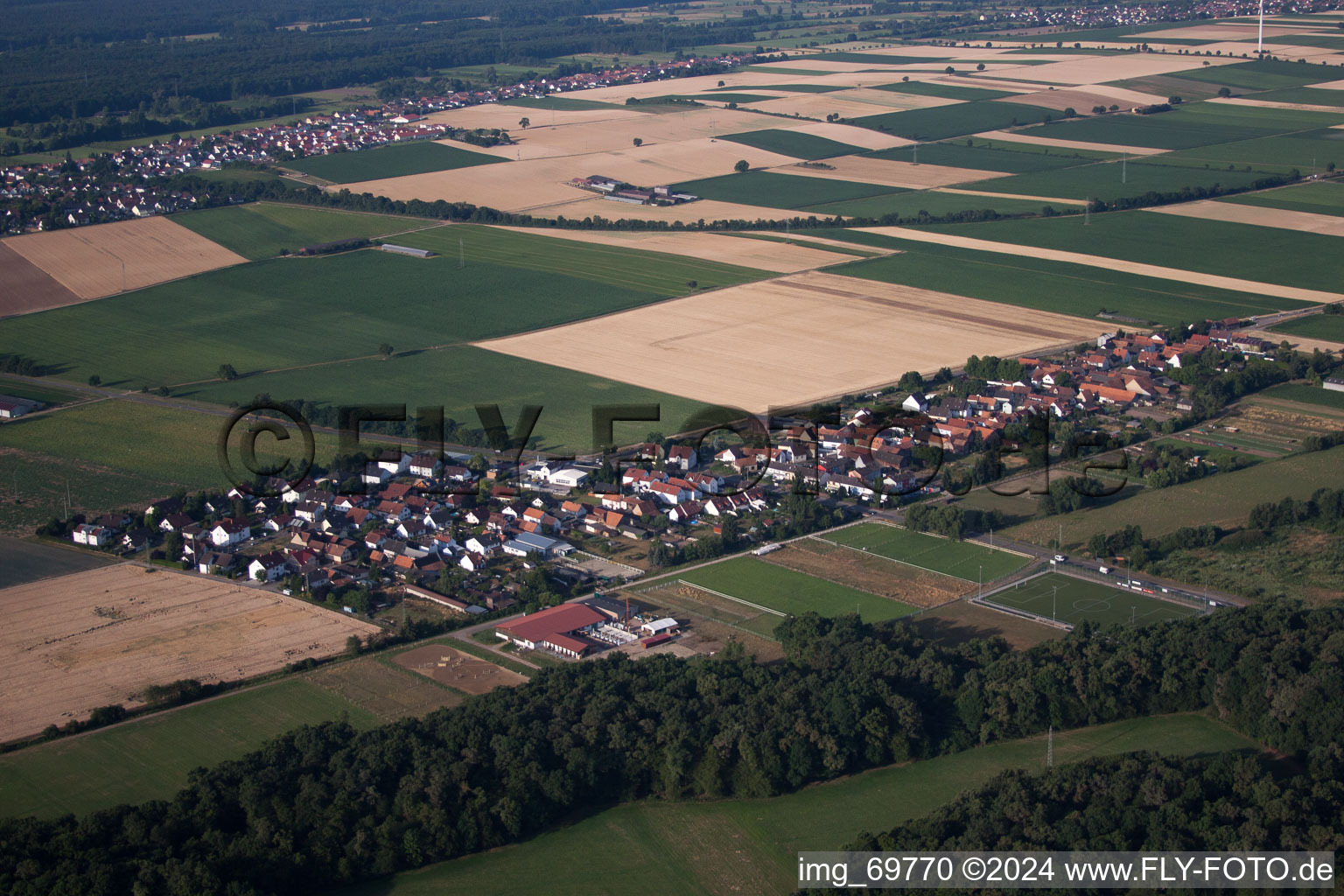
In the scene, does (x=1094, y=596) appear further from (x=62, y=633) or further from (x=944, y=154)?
(x=944, y=154)

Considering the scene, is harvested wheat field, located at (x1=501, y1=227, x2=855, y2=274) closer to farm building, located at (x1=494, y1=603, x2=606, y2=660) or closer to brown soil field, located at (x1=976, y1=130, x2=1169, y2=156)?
brown soil field, located at (x1=976, y1=130, x2=1169, y2=156)

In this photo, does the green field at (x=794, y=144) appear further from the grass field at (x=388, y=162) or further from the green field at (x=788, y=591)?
the green field at (x=788, y=591)

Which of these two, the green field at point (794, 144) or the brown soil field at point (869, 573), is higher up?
the green field at point (794, 144)

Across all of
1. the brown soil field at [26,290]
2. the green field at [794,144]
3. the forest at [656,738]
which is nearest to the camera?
the forest at [656,738]

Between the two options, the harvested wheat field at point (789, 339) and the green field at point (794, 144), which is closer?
the harvested wheat field at point (789, 339)

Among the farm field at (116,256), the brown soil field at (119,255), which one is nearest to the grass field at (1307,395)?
the brown soil field at (119,255)

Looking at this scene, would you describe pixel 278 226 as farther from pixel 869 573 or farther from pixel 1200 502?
pixel 1200 502

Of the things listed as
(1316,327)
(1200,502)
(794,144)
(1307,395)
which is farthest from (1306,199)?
(1200,502)

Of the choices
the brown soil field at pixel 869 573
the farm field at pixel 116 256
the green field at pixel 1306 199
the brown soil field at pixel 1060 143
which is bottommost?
the brown soil field at pixel 869 573

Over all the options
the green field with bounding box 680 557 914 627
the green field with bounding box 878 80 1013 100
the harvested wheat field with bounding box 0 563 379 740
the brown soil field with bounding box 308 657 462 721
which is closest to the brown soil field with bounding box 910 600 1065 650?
the green field with bounding box 680 557 914 627
